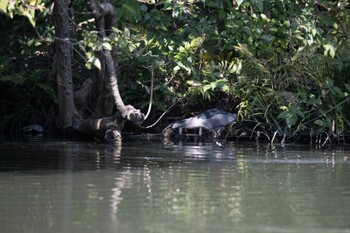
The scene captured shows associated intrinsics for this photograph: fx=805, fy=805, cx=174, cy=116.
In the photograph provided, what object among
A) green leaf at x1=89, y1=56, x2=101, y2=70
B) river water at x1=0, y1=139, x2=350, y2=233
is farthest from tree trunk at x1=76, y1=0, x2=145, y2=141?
green leaf at x1=89, y1=56, x2=101, y2=70

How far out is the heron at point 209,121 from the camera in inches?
494

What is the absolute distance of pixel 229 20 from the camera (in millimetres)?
12117

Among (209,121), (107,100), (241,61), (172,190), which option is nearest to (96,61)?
(172,190)

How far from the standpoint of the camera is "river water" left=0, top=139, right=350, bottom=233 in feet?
17.2

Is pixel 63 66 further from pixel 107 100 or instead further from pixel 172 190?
pixel 172 190

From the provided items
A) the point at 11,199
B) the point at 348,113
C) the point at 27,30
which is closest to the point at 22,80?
the point at 27,30

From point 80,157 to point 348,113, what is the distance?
464 centimetres

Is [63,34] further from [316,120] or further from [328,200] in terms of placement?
[328,200]

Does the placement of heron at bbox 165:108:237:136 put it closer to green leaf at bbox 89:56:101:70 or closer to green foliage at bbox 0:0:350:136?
green foliage at bbox 0:0:350:136

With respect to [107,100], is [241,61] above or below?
above

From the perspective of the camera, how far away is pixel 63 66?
1244 centimetres

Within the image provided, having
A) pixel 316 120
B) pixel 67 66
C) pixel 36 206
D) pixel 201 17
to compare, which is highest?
pixel 201 17

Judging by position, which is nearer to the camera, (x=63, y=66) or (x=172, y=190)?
(x=172, y=190)

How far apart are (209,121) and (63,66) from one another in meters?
2.43
